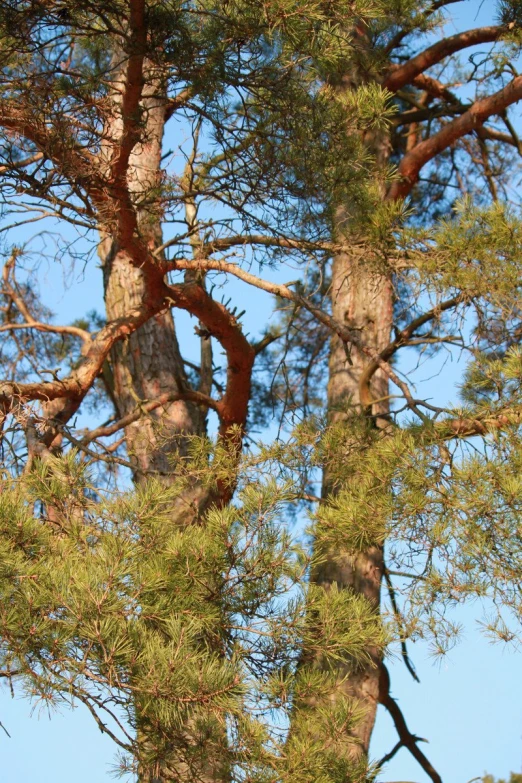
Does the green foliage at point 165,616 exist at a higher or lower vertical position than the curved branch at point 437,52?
lower

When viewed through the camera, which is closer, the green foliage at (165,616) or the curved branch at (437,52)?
the green foliage at (165,616)

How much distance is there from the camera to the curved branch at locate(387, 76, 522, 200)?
393 centimetres

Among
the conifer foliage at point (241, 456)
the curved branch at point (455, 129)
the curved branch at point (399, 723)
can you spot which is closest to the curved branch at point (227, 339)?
the conifer foliage at point (241, 456)

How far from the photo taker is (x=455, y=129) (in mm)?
4148

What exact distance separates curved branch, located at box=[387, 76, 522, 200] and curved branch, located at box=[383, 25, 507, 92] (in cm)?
32

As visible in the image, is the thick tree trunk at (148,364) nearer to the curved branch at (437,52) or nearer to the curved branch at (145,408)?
the curved branch at (145,408)

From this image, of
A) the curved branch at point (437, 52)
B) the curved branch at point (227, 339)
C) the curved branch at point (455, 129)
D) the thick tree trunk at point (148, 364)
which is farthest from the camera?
the curved branch at point (437, 52)

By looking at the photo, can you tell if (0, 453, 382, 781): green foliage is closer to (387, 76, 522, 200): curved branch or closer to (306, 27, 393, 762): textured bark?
(306, 27, 393, 762): textured bark

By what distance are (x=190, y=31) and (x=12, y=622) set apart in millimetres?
1612

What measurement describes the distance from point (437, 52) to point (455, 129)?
418 millimetres

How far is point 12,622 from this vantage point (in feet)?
6.20

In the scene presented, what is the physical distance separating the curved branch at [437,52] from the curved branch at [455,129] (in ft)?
1.06

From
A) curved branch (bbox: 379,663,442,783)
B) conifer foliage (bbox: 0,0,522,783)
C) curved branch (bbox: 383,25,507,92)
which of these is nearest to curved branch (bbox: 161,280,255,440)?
conifer foliage (bbox: 0,0,522,783)

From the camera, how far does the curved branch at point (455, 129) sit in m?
3.93
